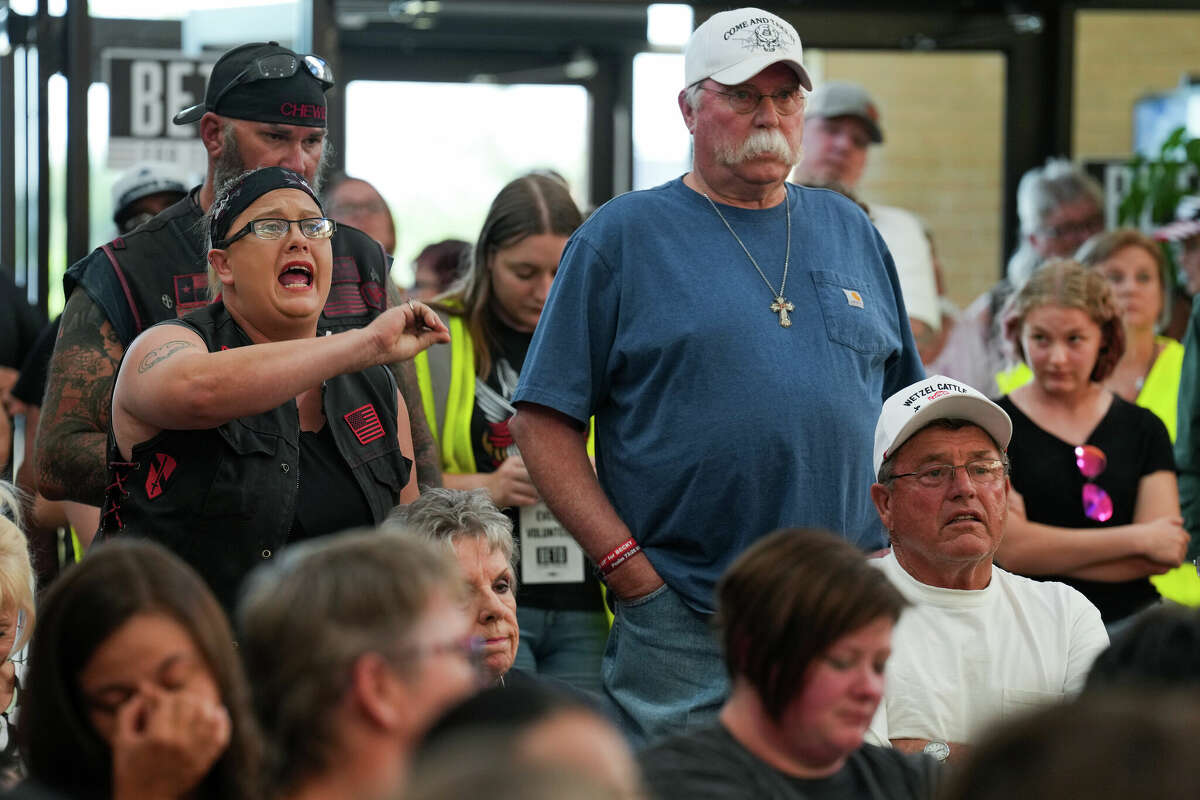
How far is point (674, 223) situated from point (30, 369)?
2357mm

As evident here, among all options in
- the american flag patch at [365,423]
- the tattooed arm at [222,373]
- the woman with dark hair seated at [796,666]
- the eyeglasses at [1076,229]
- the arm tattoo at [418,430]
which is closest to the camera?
the woman with dark hair seated at [796,666]

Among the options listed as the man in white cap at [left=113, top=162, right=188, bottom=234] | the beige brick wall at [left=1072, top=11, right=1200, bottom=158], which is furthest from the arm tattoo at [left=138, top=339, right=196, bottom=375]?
the beige brick wall at [left=1072, top=11, right=1200, bottom=158]

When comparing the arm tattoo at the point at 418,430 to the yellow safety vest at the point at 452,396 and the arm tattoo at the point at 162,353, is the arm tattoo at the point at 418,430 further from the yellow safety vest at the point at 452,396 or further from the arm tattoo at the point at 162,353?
the arm tattoo at the point at 162,353

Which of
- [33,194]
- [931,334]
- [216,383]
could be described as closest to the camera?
[216,383]

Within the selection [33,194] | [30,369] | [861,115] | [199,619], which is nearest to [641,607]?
[199,619]

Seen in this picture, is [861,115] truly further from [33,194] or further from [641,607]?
[33,194]

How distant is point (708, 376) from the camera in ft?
10.8

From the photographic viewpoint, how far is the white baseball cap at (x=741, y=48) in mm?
3479

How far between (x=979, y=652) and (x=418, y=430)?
1.28 metres

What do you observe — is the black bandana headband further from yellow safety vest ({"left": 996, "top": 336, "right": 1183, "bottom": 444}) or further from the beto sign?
the beto sign

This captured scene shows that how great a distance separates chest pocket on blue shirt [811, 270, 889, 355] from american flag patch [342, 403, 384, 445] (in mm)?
936

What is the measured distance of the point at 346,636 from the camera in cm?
189

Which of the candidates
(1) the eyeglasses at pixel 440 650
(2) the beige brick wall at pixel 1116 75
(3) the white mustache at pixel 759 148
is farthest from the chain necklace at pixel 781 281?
(2) the beige brick wall at pixel 1116 75

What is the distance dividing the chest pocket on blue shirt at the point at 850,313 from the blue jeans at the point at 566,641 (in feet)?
3.52
